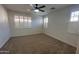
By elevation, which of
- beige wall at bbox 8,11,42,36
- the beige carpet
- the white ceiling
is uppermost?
the white ceiling

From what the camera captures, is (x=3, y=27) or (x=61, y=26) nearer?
(x=3, y=27)

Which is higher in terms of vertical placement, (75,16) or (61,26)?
(75,16)

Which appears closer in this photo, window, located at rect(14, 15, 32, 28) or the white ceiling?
the white ceiling

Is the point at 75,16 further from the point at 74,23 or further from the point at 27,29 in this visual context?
the point at 27,29

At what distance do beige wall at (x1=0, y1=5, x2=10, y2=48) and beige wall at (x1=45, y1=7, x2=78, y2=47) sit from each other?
549 mm

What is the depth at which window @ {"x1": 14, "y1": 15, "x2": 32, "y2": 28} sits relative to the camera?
1058 mm

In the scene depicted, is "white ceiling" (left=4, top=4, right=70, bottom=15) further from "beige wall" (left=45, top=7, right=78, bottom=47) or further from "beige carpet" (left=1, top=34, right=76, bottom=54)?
"beige carpet" (left=1, top=34, right=76, bottom=54)

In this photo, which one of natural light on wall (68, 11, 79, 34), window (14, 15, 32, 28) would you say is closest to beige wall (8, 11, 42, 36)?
window (14, 15, 32, 28)

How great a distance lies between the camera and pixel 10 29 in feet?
3.35

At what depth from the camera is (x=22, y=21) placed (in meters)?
1.08

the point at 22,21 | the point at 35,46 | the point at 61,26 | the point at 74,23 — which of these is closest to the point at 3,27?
the point at 22,21

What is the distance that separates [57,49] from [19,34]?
556 mm

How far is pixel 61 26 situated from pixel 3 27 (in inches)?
29.8
